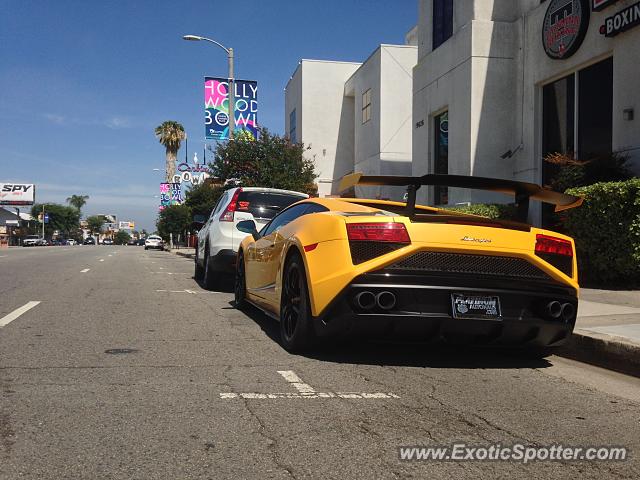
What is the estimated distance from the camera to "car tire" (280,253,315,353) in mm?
5023

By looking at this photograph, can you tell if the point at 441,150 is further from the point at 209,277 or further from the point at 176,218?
the point at 176,218

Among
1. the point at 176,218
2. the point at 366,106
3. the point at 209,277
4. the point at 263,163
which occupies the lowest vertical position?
the point at 209,277

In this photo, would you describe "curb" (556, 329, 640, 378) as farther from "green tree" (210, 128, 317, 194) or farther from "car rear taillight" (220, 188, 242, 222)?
"green tree" (210, 128, 317, 194)

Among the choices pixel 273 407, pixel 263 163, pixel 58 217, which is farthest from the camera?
pixel 58 217

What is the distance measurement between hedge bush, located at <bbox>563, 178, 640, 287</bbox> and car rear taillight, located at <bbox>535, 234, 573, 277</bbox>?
15.9 ft

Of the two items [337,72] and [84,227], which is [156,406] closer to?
[337,72]

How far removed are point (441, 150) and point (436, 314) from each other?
597 inches

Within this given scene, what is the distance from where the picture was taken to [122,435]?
3.25m

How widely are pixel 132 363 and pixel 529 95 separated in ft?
44.5

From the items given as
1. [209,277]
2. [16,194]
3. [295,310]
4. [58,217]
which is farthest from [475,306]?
[58,217]

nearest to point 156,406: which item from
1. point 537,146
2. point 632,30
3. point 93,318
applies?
point 93,318

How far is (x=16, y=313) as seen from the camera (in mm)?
7625

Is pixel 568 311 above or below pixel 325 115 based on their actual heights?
below

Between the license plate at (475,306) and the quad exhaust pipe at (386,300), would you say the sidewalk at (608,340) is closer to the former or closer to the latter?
the license plate at (475,306)
